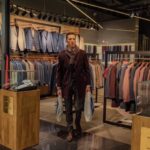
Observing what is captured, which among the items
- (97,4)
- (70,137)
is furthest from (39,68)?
(70,137)

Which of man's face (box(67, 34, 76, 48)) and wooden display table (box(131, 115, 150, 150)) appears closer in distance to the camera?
wooden display table (box(131, 115, 150, 150))

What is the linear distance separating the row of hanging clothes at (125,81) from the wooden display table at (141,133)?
7.41ft

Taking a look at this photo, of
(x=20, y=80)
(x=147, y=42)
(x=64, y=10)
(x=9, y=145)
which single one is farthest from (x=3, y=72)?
(x=147, y=42)

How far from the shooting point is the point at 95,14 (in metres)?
10.7

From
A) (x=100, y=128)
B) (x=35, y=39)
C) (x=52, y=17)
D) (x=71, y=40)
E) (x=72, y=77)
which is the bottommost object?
(x=100, y=128)

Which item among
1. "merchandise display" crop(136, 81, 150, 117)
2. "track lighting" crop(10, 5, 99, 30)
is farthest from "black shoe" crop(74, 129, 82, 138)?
"track lighting" crop(10, 5, 99, 30)

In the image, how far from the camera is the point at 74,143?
12.3ft

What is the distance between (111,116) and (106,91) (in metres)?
1.04

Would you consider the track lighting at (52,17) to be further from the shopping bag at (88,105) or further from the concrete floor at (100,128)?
the shopping bag at (88,105)

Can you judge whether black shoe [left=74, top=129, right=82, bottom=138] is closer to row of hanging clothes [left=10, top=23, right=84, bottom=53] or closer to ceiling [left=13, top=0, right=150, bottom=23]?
row of hanging clothes [left=10, top=23, right=84, bottom=53]

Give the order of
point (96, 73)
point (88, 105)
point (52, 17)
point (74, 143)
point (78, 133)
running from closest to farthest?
point (74, 143) < point (88, 105) < point (78, 133) < point (96, 73) < point (52, 17)

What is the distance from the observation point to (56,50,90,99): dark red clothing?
381cm

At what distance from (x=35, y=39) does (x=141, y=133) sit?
6105 mm

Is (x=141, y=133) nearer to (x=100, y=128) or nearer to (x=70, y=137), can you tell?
(x=70, y=137)
